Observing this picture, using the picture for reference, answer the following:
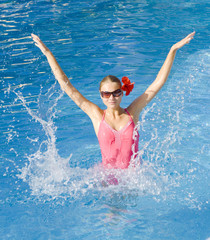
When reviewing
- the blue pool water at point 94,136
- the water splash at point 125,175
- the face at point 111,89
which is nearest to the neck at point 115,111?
the face at point 111,89

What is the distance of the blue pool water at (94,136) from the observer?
13.0ft

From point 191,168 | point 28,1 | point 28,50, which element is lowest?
point 191,168

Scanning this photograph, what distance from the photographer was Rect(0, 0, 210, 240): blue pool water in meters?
3.95

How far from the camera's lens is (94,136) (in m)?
5.65

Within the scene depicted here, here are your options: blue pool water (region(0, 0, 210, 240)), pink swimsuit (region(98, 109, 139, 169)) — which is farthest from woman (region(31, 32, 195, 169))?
blue pool water (region(0, 0, 210, 240))

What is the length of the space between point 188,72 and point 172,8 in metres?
4.26

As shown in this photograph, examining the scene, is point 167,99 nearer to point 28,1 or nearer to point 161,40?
point 161,40

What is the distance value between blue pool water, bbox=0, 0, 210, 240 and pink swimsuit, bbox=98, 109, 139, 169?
194 mm

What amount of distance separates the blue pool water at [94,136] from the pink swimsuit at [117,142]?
19cm

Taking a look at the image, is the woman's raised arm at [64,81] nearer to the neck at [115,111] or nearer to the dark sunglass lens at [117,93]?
the neck at [115,111]

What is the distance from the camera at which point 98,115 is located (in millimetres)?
3893

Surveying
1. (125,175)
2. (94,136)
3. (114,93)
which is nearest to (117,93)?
(114,93)

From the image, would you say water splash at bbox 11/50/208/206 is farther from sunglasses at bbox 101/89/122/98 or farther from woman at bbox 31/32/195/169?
sunglasses at bbox 101/89/122/98

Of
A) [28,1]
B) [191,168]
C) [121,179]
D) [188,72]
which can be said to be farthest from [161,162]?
[28,1]
